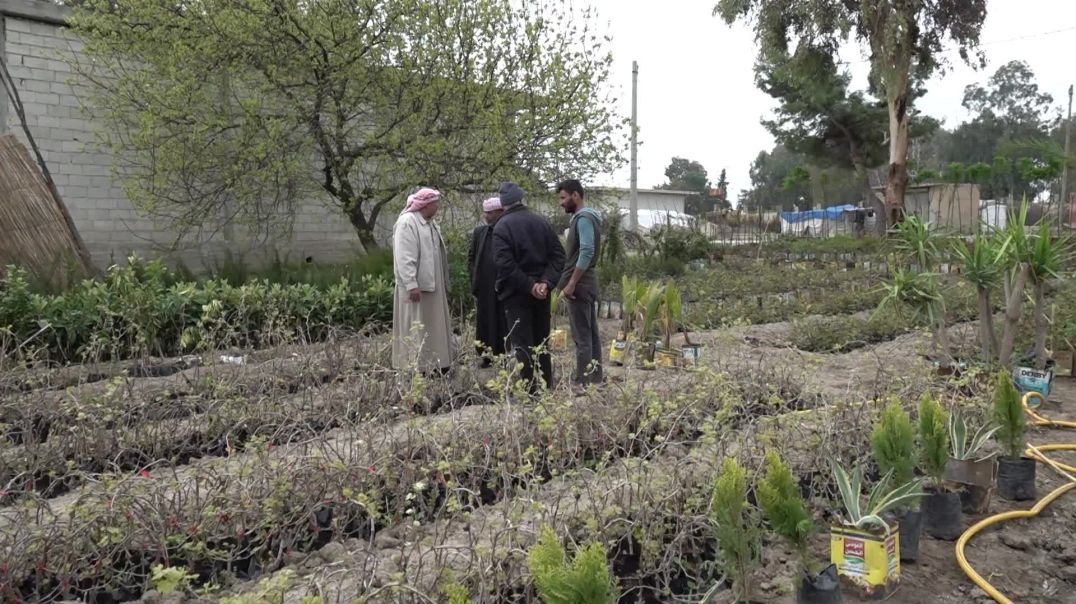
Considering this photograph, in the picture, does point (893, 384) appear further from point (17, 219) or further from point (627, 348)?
point (17, 219)

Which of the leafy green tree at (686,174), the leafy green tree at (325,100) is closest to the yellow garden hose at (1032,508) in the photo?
the leafy green tree at (325,100)

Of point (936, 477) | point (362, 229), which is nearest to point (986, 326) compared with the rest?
point (936, 477)

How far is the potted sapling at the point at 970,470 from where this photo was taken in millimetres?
3549

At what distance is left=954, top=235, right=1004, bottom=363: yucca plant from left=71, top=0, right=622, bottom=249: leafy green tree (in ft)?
18.9

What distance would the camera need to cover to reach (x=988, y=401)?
432cm

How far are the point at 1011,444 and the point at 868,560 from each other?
54.2 inches

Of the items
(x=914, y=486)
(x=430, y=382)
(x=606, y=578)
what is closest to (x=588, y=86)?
(x=430, y=382)

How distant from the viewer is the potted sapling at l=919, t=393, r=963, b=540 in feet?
10.4

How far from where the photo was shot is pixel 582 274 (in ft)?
18.3

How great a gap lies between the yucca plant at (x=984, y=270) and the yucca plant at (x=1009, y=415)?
178cm

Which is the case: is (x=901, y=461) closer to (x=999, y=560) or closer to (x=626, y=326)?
(x=999, y=560)

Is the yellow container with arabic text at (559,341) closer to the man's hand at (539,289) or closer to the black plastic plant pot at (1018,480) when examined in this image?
the man's hand at (539,289)

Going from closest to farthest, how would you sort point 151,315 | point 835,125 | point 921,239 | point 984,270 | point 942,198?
point 984,270, point 921,239, point 151,315, point 942,198, point 835,125

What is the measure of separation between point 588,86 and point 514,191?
18.9ft
